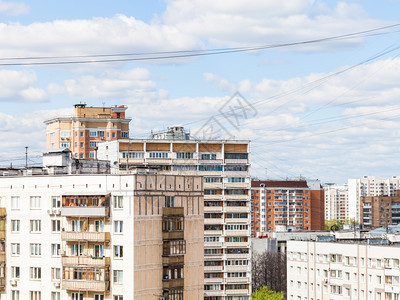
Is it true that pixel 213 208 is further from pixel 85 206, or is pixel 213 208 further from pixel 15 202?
pixel 85 206

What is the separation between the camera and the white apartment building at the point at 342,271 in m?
95.1

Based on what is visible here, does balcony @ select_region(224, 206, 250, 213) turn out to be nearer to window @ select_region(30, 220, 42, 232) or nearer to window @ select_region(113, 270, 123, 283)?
window @ select_region(30, 220, 42, 232)

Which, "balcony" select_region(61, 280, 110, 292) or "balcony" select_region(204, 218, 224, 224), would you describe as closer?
"balcony" select_region(61, 280, 110, 292)

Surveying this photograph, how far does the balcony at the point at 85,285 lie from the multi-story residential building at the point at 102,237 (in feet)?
0.23

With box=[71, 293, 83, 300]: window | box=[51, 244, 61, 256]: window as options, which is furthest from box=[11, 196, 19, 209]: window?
box=[71, 293, 83, 300]: window

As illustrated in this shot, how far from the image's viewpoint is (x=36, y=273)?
2473 inches

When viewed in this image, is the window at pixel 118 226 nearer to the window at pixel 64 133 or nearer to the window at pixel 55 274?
the window at pixel 55 274

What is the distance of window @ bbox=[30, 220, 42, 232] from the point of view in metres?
63.2

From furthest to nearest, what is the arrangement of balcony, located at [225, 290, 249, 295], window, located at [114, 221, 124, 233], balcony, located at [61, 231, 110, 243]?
balcony, located at [225, 290, 249, 295] < balcony, located at [61, 231, 110, 243] < window, located at [114, 221, 124, 233]

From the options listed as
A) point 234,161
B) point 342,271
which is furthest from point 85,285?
point 234,161

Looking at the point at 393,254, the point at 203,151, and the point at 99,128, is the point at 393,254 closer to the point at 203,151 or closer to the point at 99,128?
the point at 203,151

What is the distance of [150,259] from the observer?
2346 inches

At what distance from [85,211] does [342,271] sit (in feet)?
166

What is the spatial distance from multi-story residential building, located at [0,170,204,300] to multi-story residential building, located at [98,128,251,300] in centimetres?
5504
